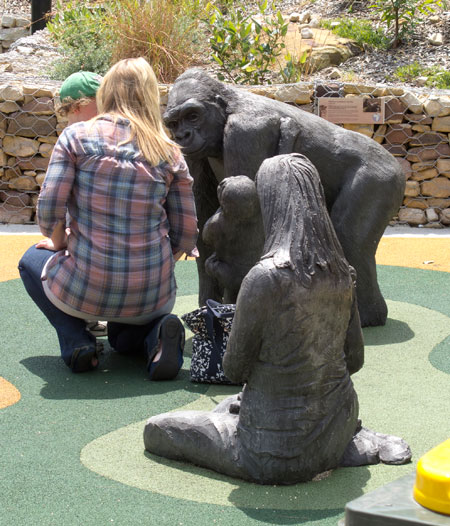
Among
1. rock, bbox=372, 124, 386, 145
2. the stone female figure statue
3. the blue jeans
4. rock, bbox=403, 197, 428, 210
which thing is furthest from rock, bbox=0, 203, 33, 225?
the stone female figure statue

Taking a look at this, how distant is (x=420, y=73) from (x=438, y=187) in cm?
250

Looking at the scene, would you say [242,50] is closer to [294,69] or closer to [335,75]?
[294,69]

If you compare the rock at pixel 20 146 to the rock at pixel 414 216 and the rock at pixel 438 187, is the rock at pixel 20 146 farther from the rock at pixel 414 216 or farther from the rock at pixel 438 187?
the rock at pixel 438 187

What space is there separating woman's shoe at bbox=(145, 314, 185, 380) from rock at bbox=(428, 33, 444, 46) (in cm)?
855

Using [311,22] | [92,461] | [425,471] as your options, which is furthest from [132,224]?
[311,22]

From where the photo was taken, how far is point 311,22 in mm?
12062

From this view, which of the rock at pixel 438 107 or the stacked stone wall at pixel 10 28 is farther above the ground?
the rock at pixel 438 107

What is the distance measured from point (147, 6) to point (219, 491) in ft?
26.0

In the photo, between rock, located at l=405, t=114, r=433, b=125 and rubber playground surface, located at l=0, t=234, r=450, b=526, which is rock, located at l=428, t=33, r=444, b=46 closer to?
rock, located at l=405, t=114, r=433, b=125

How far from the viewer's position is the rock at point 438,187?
8.49 meters

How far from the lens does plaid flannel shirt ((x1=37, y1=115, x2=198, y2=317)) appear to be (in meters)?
3.89

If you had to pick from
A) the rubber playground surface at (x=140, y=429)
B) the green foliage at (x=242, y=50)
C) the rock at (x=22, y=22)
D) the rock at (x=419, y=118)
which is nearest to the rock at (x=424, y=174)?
the rock at (x=419, y=118)

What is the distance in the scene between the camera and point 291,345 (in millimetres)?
2785

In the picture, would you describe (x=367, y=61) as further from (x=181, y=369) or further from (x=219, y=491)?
(x=219, y=491)
